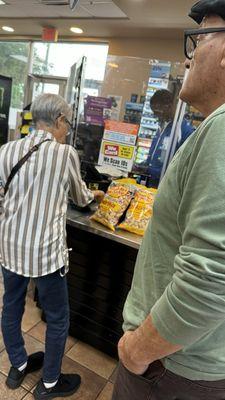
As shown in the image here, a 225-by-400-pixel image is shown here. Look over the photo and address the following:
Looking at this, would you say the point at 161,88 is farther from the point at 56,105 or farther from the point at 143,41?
the point at 143,41

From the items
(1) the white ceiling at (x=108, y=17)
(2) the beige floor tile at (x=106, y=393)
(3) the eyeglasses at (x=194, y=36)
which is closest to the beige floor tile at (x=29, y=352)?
(2) the beige floor tile at (x=106, y=393)

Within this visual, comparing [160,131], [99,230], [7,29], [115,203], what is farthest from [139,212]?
[7,29]

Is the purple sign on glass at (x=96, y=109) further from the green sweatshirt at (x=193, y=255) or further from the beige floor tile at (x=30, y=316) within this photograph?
the green sweatshirt at (x=193, y=255)

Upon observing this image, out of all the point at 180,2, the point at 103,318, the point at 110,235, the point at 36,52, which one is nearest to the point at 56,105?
the point at 110,235

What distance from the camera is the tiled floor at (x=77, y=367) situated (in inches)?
61.5

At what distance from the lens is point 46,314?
1.45 metres

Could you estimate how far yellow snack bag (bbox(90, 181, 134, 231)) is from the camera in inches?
62.9

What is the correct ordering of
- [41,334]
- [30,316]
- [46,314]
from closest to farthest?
[46,314] < [41,334] < [30,316]

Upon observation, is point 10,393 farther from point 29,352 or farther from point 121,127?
point 121,127

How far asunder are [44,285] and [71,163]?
570 mm

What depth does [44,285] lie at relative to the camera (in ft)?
4.50

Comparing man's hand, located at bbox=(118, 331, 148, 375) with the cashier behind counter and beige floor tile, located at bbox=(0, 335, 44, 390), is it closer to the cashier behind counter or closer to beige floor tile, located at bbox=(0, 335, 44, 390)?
beige floor tile, located at bbox=(0, 335, 44, 390)

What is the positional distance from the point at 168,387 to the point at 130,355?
127 millimetres

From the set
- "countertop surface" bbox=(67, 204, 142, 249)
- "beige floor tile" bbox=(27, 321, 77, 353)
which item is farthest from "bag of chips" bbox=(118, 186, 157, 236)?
"beige floor tile" bbox=(27, 321, 77, 353)
